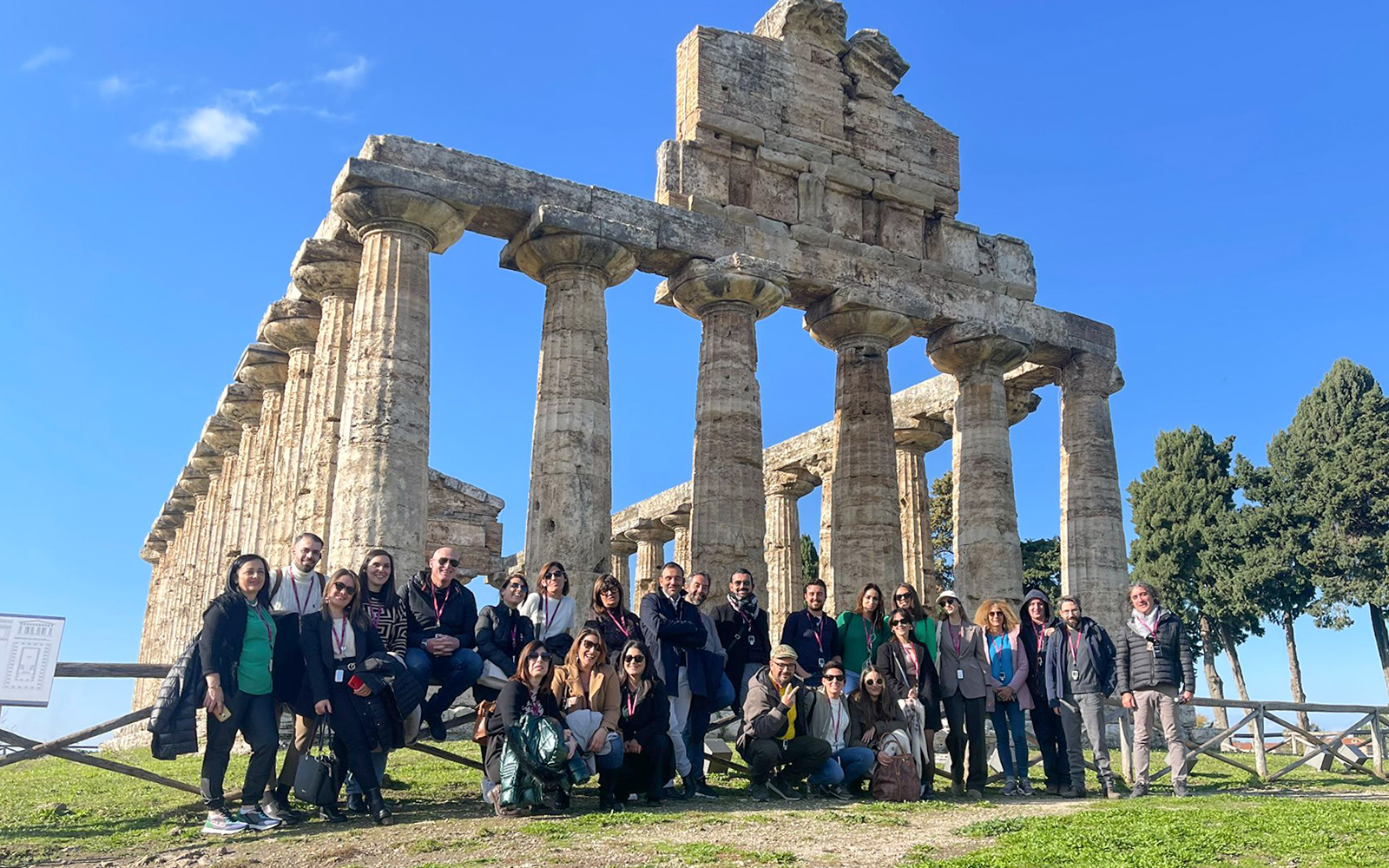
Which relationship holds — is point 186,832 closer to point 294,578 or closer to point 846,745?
point 294,578

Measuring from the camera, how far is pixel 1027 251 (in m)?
26.6

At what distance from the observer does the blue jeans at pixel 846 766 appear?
41.1ft

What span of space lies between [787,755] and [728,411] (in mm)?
9980

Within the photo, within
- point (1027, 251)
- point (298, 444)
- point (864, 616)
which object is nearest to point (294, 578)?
point (864, 616)

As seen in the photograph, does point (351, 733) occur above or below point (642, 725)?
below

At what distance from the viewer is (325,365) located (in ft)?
72.3

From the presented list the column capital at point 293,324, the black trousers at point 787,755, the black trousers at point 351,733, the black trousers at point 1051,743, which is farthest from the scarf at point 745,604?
the column capital at point 293,324

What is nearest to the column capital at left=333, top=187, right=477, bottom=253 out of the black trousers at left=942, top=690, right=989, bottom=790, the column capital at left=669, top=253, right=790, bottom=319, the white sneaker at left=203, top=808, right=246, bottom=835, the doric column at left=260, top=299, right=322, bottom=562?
the column capital at left=669, top=253, right=790, bottom=319

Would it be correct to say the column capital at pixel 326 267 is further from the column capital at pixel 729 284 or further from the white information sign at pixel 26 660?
the white information sign at pixel 26 660

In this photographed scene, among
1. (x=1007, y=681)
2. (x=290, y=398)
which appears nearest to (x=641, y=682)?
(x=1007, y=681)

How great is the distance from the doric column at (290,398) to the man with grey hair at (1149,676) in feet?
50.0

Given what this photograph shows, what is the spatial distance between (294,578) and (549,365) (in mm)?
9789

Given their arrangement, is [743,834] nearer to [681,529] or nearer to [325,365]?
[325,365]

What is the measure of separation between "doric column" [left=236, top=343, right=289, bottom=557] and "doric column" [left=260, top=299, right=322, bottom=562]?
3.28 ft
